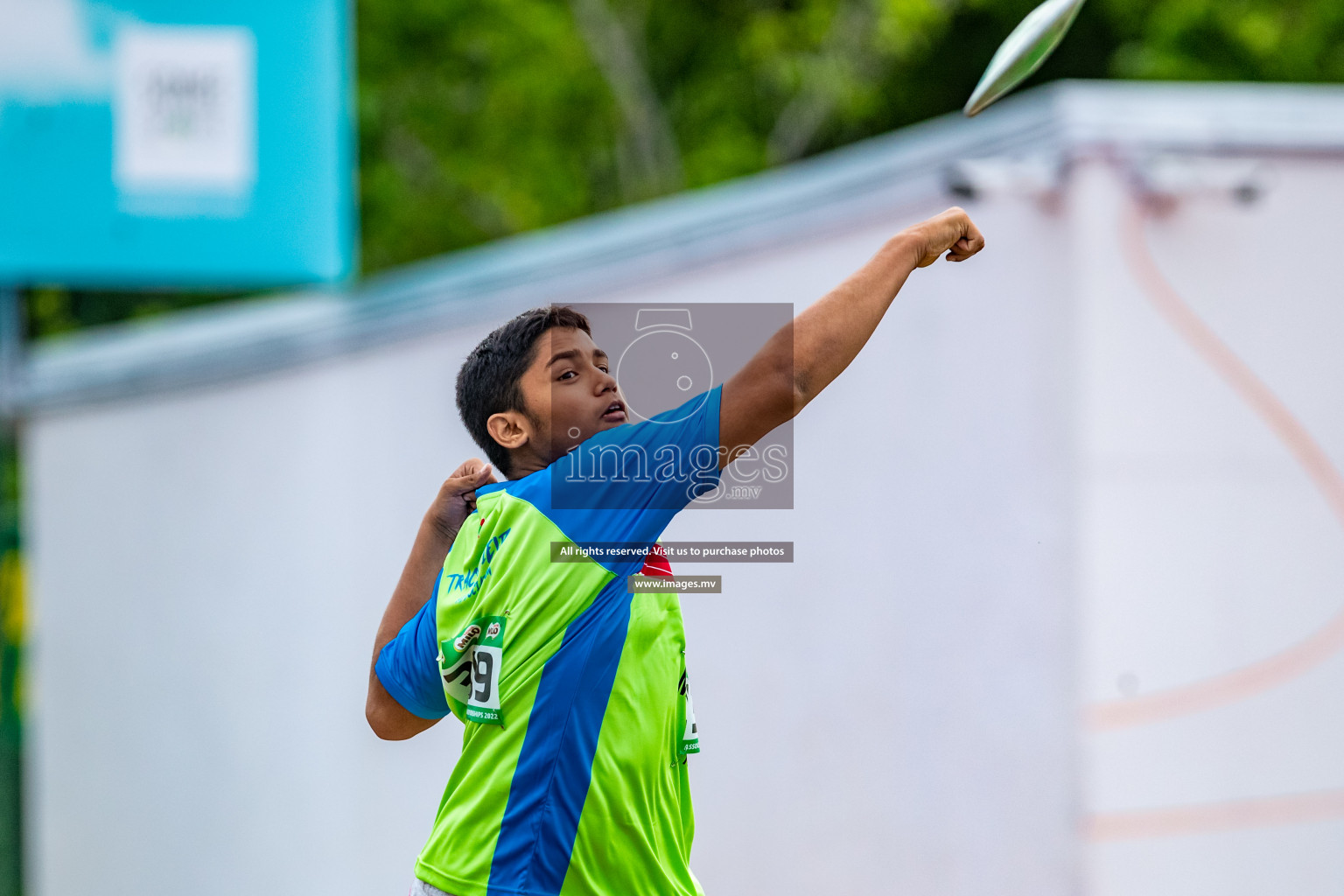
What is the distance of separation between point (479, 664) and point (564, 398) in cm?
35

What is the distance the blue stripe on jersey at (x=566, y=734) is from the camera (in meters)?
1.83

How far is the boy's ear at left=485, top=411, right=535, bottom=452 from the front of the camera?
191 cm

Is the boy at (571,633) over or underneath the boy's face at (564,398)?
underneath

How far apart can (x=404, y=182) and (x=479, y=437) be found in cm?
1027

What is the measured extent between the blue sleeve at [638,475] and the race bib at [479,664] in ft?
0.54

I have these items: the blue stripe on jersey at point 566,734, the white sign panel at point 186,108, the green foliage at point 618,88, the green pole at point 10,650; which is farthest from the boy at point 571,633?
the green foliage at point 618,88

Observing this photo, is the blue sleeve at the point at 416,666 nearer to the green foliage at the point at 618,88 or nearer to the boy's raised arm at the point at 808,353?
the boy's raised arm at the point at 808,353

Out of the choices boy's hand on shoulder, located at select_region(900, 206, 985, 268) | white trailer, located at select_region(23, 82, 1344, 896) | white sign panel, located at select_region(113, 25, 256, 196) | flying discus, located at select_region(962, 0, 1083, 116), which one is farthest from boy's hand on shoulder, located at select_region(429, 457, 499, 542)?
white sign panel, located at select_region(113, 25, 256, 196)

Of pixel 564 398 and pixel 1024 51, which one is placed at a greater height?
pixel 1024 51

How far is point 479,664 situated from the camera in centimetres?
187

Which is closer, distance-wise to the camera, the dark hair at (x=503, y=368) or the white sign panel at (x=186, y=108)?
the dark hair at (x=503, y=368)

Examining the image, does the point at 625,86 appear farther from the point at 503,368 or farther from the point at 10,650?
the point at 503,368

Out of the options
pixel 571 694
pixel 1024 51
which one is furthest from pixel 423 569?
pixel 1024 51

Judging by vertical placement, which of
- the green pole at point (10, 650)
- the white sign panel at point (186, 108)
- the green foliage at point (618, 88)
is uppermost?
the green foliage at point (618, 88)
